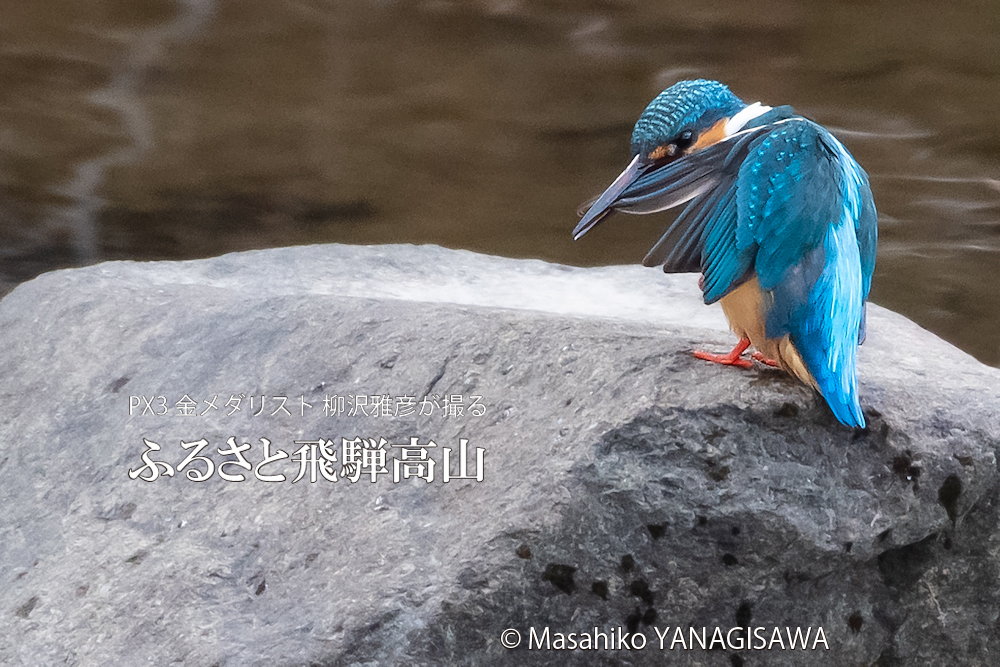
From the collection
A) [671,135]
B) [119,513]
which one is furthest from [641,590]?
[119,513]

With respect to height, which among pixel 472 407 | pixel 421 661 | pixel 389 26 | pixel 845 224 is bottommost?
pixel 421 661

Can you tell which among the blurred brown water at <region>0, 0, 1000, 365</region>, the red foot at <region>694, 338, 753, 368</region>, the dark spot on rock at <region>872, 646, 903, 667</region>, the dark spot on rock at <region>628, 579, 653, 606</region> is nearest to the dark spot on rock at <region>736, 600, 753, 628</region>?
the dark spot on rock at <region>628, 579, 653, 606</region>

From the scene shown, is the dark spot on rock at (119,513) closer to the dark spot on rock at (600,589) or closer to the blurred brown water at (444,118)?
the dark spot on rock at (600,589)

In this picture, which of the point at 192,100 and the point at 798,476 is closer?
the point at 798,476

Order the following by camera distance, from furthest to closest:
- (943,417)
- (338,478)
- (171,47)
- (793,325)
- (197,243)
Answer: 1. (197,243)
2. (171,47)
3. (338,478)
4. (943,417)
5. (793,325)

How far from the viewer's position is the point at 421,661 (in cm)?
126

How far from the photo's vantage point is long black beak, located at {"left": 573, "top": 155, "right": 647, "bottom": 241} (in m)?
1.29

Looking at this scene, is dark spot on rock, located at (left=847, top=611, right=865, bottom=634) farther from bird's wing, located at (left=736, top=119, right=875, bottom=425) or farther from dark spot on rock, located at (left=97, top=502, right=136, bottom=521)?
dark spot on rock, located at (left=97, top=502, right=136, bottom=521)

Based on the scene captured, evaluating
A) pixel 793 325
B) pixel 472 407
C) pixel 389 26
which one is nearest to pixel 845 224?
pixel 793 325

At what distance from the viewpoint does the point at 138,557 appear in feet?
4.92

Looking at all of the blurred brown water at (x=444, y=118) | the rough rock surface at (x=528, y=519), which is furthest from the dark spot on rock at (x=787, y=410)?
the blurred brown water at (x=444, y=118)

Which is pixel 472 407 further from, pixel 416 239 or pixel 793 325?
pixel 416 239

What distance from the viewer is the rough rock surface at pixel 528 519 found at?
4.20 feet

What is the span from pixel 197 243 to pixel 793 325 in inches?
107
